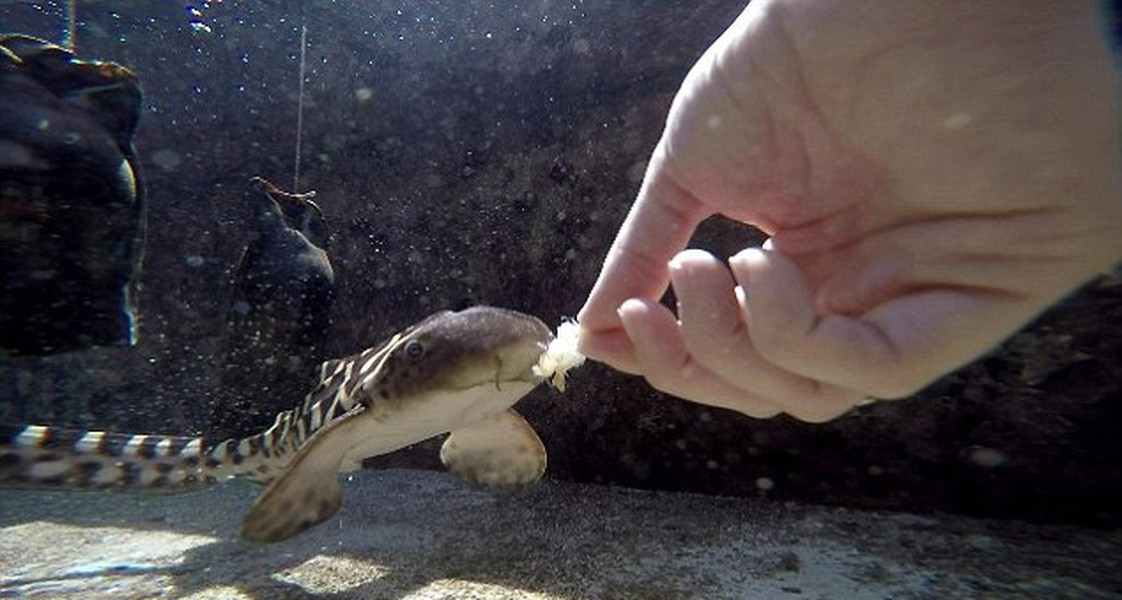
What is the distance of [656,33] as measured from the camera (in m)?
6.12

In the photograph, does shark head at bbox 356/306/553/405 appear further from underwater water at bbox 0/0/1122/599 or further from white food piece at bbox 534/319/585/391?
white food piece at bbox 534/319/585/391

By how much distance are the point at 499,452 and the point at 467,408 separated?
2.51ft

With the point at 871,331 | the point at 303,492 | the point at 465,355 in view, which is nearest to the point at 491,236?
the point at 465,355

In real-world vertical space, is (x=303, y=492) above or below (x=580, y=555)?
above

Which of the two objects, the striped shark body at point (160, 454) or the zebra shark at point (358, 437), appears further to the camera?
the striped shark body at point (160, 454)

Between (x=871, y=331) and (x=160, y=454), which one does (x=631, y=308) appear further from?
(x=160, y=454)

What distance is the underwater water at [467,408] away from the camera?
3.64m

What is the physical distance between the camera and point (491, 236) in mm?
6672

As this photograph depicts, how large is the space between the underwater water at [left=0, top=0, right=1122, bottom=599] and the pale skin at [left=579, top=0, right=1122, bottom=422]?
183 cm

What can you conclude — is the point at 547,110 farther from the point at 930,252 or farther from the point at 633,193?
the point at 930,252

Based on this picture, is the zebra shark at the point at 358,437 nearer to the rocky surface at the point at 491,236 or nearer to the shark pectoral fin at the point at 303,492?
the shark pectoral fin at the point at 303,492

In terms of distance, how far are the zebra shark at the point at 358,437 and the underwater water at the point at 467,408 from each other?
2 cm

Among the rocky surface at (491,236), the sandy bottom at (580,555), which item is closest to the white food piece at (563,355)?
the sandy bottom at (580,555)

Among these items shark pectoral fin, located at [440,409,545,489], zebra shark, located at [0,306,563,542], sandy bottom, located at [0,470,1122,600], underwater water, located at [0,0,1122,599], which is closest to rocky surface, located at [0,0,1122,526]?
underwater water, located at [0,0,1122,599]
